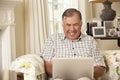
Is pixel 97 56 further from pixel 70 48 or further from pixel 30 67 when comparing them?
pixel 30 67

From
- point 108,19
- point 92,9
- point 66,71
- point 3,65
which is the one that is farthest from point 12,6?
point 92,9

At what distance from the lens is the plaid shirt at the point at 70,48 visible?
2.28m

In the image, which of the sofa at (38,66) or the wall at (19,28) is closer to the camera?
the sofa at (38,66)

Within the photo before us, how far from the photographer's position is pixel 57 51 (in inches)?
91.0

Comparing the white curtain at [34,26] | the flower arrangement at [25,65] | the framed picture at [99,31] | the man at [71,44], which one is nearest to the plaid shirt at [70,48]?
the man at [71,44]

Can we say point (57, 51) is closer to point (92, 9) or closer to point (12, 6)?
point (12, 6)

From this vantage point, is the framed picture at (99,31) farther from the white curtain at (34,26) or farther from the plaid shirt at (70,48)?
the plaid shirt at (70,48)

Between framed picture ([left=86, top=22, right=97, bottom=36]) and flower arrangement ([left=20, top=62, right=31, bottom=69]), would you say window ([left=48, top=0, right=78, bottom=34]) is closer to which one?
framed picture ([left=86, top=22, right=97, bottom=36])

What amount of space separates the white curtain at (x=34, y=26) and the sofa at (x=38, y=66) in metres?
0.61

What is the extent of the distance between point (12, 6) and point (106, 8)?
148cm

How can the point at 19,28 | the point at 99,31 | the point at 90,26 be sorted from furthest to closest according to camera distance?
1. the point at 90,26
2. the point at 99,31
3. the point at 19,28

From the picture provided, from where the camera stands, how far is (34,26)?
2826mm

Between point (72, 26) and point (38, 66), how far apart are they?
48 cm

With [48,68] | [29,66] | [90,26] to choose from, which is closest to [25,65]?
[29,66]
